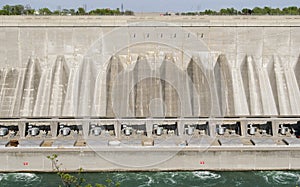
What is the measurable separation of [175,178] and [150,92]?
846 centimetres

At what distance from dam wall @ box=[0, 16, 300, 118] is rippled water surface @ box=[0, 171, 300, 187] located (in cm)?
684

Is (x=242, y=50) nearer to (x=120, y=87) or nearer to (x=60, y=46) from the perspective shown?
(x=120, y=87)

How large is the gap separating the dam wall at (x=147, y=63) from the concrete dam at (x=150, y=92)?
77 millimetres

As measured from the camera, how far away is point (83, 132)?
1071 inches

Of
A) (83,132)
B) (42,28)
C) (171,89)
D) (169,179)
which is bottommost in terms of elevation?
(169,179)

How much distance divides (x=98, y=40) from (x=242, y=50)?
1117 cm

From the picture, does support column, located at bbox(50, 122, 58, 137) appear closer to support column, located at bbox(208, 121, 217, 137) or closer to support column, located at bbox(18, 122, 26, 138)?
support column, located at bbox(18, 122, 26, 138)

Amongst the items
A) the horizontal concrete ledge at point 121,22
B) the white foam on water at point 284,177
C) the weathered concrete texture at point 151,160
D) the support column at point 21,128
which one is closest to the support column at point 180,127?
the weathered concrete texture at point 151,160

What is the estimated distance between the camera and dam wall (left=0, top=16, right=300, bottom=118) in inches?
1206

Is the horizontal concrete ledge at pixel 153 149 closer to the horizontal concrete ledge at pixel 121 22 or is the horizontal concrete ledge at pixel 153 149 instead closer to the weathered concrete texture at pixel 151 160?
the weathered concrete texture at pixel 151 160

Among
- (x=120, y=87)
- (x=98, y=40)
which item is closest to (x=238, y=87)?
(x=120, y=87)

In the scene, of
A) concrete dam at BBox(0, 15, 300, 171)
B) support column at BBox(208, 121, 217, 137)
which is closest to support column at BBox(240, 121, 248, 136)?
concrete dam at BBox(0, 15, 300, 171)

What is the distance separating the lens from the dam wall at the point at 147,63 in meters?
30.6

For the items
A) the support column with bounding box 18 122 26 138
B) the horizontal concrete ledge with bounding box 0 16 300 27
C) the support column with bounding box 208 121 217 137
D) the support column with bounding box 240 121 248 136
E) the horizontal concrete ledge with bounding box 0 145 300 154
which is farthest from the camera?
the horizontal concrete ledge with bounding box 0 16 300 27
